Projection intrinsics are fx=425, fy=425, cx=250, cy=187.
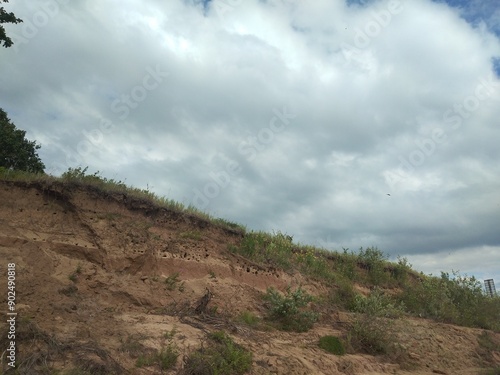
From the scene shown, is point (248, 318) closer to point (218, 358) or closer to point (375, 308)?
point (218, 358)

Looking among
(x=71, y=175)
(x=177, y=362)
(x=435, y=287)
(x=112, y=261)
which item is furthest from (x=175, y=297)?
(x=435, y=287)

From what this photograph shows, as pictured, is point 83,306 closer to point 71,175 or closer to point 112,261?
point 112,261

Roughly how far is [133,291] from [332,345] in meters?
5.04

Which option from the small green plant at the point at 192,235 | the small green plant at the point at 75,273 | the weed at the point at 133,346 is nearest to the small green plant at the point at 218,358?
the weed at the point at 133,346

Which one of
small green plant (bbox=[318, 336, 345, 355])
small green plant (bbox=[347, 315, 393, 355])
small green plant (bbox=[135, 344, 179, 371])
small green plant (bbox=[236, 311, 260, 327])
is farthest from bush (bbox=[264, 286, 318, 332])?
small green plant (bbox=[135, 344, 179, 371])

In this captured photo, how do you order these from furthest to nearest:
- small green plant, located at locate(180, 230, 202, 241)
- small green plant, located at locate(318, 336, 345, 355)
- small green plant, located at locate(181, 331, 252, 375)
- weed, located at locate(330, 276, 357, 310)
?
1. weed, located at locate(330, 276, 357, 310)
2. small green plant, located at locate(180, 230, 202, 241)
3. small green plant, located at locate(318, 336, 345, 355)
4. small green plant, located at locate(181, 331, 252, 375)

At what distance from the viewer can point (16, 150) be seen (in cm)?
1689

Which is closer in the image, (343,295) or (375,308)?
(375,308)

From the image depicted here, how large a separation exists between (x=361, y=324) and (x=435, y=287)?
7.76m

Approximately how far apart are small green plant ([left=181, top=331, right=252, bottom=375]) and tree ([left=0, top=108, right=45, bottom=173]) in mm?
11365

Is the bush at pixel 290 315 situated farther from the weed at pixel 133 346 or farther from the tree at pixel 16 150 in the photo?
the tree at pixel 16 150

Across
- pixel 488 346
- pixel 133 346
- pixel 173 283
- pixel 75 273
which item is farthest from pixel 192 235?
pixel 488 346

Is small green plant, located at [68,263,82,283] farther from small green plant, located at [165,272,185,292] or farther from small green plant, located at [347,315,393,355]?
small green plant, located at [347,315,393,355]

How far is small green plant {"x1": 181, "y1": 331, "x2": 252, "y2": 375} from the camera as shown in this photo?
7328 mm
